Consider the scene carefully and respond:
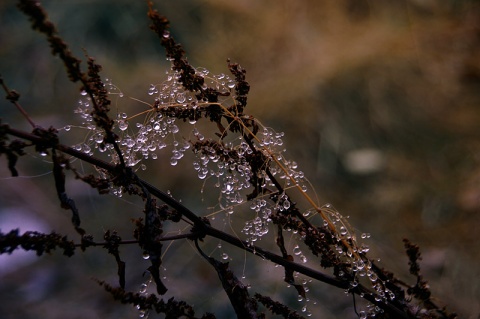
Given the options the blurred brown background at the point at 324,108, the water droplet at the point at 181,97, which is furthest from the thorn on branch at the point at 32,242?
the blurred brown background at the point at 324,108

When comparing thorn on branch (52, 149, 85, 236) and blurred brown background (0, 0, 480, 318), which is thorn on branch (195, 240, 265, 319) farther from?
blurred brown background (0, 0, 480, 318)

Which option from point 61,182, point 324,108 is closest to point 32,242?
point 61,182

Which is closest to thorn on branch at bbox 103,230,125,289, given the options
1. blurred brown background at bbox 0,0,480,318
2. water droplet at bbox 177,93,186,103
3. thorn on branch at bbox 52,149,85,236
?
thorn on branch at bbox 52,149,85,236

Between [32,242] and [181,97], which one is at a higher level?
[181,97]

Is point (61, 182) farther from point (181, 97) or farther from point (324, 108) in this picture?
point (324, 108)

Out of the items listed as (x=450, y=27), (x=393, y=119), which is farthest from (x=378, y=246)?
(x=450, y=27)

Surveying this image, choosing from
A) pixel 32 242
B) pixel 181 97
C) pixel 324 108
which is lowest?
pixel 32 242

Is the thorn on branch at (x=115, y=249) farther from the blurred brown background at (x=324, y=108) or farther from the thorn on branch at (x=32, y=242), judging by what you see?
the blurred brown background at (x=324, y=108)

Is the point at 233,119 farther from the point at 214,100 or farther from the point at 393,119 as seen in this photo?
the point at 393,119
